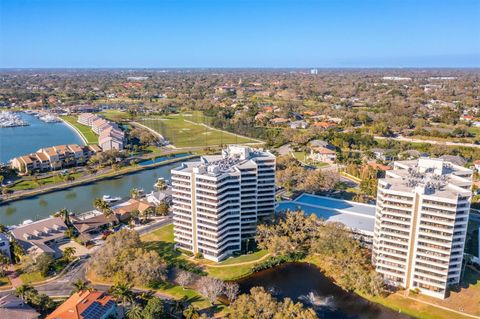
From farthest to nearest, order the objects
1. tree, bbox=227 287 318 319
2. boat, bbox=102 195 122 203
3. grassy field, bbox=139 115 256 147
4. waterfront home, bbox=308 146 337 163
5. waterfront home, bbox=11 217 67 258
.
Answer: grassy field, bbox=139 115 256 147
waterfront home, bbox=308 146 337 163
boat, bbox=102 195 122 203
waterfront home, bbox=11 217 67 258
tree, bbox=227 287 318 319

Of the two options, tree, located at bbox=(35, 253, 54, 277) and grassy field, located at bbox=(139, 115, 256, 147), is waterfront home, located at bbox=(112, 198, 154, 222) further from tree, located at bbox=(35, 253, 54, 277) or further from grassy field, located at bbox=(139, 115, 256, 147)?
grassy field, located at bbox=(139, 115, 256, 147)

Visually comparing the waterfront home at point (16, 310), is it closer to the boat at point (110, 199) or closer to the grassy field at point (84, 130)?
the boat at point (110, 199)

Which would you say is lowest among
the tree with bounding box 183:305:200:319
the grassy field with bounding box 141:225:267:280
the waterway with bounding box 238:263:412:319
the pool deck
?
the waterway with bounding box 238:263:412:319

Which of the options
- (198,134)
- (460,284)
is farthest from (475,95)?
(460,284)

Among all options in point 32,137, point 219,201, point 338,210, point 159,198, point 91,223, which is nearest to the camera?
point 219,201

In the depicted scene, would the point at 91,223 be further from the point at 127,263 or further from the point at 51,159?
the point at 51,159

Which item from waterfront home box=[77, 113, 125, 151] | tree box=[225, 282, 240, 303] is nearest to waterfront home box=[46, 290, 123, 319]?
tree box=[225, 282, 240, 303]

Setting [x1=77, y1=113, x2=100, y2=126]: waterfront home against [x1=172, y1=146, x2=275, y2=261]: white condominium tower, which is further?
[x1=77, y1=113, x2=100, y2=126]: waterfront home

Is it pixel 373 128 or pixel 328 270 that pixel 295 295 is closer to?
pixel 328 270

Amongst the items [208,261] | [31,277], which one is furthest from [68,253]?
[208,261]
